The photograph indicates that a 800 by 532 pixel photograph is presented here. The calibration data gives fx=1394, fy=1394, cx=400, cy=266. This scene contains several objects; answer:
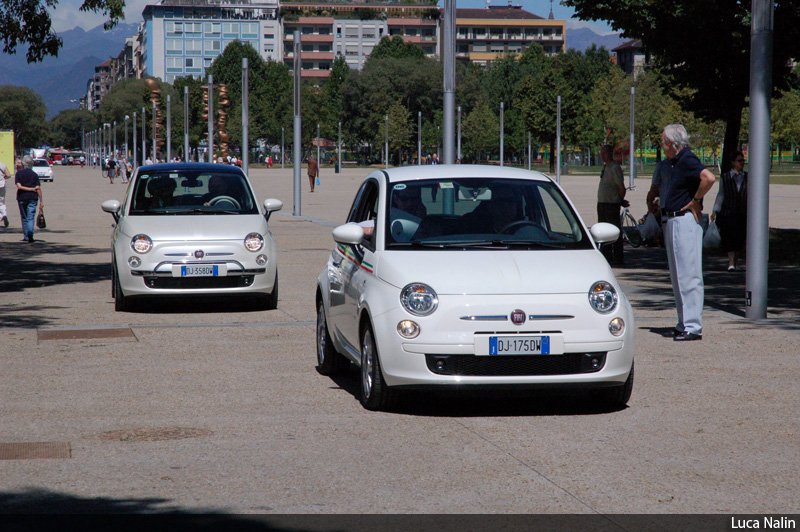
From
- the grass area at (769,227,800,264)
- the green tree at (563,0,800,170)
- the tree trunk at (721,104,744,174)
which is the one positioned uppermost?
the green tree at (563,0,800,170)

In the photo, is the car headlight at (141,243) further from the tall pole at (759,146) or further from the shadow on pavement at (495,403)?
the tall pole at (759,146)

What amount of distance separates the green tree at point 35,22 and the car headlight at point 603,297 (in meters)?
15.2

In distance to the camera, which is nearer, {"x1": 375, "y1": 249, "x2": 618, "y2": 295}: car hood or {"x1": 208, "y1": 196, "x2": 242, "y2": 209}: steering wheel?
{"x1": 375, "y1": 249, "x2": 618, "y2": 295}: car hood

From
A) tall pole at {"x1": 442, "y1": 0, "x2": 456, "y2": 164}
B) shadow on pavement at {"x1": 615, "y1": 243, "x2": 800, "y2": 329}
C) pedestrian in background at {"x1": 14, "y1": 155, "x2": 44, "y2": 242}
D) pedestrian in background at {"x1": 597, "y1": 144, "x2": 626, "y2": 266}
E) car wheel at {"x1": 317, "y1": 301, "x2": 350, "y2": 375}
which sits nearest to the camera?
car wheel at {"x1": 317, "y1": 301, "x2": 350, "y2": 375}

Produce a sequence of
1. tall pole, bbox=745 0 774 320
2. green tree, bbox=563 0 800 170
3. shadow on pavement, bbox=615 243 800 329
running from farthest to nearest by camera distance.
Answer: green tree, bbox=563 0 800 170
shadow on pavement, bbox=615 243 800 329
tall pole, bbox=745 0 774 320

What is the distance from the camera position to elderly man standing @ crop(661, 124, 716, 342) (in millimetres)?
11961

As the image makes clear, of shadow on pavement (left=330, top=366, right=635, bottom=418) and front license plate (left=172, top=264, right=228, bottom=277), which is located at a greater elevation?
front license plate (left=172, top=264, right=228, bottom=277)

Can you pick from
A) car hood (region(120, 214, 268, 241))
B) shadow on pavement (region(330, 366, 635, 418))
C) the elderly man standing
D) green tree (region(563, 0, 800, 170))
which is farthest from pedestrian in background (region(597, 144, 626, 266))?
shadow on pavement (region(330, 366, 635, 418))

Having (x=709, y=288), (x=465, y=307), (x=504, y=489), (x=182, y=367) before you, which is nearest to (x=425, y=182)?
(x=465, y=307)

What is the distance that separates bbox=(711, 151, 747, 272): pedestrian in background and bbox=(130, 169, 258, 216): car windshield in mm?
7147

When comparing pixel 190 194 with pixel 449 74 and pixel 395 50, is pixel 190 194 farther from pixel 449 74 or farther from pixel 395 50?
pixel 395 50

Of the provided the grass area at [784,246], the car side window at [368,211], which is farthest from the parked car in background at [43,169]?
the car side window at [368,211]

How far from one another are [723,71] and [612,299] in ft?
55.6

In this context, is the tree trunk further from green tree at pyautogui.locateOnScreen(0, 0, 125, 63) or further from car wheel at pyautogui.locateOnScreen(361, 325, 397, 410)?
car wheel at pyautogui.locateOnScreen(361, 325, 397, 410)
